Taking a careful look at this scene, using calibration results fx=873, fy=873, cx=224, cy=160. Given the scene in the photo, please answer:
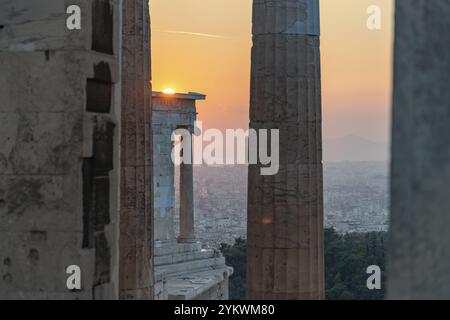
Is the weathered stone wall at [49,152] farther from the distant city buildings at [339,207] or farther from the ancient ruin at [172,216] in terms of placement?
the distant city buildings at [339,207]

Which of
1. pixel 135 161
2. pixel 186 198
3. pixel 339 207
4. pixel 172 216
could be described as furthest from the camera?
pixel 339 207

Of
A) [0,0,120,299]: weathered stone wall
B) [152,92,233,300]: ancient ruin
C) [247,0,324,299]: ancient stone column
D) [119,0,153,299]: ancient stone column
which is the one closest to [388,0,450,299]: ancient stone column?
[0,0,120,299]: weathered stone wall

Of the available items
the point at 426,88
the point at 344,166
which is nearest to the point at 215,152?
the point at 344,166

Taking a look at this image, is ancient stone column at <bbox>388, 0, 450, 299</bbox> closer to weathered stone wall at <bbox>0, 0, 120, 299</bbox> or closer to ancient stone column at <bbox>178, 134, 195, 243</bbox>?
weathered stone wall at <bbox>0, 0, 120, 299</bbox>

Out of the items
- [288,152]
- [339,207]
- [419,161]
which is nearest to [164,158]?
[288,152]

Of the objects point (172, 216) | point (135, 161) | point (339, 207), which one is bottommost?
point (339, 207)

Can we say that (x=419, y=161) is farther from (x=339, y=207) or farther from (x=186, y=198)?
Result: (x=339, y=207)

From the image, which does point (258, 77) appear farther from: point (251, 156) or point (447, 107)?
point (447, 107)
